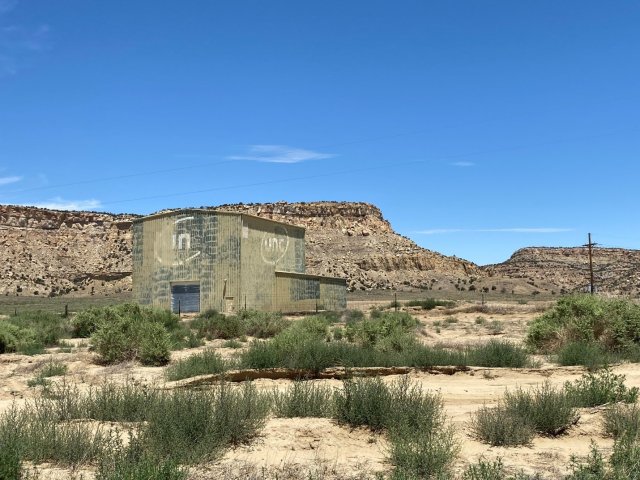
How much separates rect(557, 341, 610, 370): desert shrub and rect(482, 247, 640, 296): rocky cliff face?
230 ft

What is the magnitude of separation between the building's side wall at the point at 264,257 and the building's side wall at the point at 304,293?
1.87 feet

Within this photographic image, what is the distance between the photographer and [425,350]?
16406 mm

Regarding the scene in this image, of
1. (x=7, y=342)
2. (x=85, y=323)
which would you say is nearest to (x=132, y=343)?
(x=7, y=342)

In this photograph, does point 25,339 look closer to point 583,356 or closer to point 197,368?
point 197,368

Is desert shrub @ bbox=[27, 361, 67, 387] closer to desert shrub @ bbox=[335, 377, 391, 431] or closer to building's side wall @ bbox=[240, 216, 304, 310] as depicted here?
desert shrub @ bbox=[335, 377, 391, 431]

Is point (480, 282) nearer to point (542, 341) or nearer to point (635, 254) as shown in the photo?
point (635, 254)

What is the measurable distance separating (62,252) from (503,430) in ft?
325

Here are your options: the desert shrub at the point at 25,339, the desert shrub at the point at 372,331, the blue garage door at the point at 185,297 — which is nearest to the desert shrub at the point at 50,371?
the desert shrub at the point at 25,339

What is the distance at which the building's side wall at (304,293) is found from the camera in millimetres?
45531

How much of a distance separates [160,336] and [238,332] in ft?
25.7

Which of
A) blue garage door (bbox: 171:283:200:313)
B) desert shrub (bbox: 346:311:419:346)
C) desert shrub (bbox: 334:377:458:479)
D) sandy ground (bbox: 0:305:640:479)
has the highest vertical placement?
blue garage door (bbox: 171:283:200:313)

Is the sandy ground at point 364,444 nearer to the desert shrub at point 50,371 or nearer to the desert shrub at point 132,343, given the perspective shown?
the desert shrub at point 50,371

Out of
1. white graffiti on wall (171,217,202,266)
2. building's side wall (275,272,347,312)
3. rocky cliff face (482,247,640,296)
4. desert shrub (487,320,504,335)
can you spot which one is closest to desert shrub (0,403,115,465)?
desert shrub (487,320,504,335)

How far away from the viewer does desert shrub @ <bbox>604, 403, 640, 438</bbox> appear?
26.8ft
